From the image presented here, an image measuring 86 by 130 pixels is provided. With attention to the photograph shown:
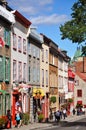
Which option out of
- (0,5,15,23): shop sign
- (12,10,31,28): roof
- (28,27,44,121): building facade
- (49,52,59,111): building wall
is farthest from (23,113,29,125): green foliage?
(49,52,59,111): building wall

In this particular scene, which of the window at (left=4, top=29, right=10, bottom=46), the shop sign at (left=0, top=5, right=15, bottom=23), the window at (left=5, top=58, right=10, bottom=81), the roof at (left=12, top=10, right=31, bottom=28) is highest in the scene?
the roof at (left=12, top=10, right=31, bottom=28)

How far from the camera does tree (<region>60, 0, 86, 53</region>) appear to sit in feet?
157

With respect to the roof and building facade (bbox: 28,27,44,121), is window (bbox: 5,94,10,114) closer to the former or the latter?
the roof

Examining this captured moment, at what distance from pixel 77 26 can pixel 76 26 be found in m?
0.18

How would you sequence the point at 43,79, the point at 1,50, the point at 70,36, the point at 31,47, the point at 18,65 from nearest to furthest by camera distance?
1. the point at 1,50
2. the point at 70,36
3. the point at 18,65
4. the point at 31,47
5. the point at 43,79

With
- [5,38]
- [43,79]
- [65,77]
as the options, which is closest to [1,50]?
[5,38]

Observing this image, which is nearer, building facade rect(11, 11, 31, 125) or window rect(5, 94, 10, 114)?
window rect(5, 94, 10, 114)

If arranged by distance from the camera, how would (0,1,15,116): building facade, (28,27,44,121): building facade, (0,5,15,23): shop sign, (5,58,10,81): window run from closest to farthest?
(0,5,15,23): shop sign → (0,1,15,116): building facade → (5,58,10,81): window → (28,27,44,121): building facade

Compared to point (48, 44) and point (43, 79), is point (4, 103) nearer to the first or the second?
point (43, 79)

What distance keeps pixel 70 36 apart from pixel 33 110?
16.4 metres

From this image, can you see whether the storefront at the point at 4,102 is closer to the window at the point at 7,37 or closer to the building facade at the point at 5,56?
the building facade at the point at 5,56

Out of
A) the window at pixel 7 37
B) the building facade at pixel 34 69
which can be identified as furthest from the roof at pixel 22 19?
the window at pixel 7 37

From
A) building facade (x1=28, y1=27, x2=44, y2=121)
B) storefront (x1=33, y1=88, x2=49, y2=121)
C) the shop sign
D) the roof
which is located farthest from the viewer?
storefront (x1=33, y1=88, x2=49, y2=121)

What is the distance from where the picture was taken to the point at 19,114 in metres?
48.9
